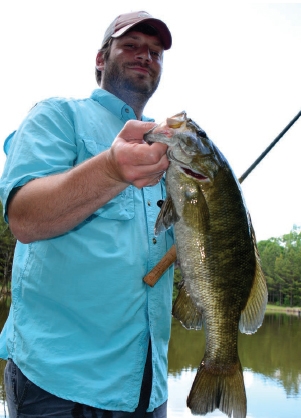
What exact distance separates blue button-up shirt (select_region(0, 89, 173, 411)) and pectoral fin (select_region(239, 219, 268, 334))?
1.76 feet

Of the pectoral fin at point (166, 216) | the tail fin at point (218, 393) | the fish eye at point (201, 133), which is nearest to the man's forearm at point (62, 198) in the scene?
the pectoral fin at point (166, 216)

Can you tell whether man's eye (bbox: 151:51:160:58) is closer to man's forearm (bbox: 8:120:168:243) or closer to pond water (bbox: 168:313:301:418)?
man's forearm (bbox: 8:120:168:243)

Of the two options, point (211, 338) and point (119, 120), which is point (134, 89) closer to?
point (119, 120)

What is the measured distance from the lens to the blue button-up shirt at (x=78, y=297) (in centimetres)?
200

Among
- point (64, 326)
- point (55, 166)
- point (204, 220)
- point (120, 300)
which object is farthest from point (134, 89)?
point (64, 326)

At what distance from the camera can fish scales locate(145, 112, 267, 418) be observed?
6.57 feet

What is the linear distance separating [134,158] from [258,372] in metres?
24.5

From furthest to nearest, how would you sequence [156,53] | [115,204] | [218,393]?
[156,53], [115,204], [218,393]

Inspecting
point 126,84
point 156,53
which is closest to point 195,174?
Result: point 126,84

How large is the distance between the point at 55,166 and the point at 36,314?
82 centimetres

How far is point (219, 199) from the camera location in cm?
205

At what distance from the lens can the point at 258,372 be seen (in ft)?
75.2

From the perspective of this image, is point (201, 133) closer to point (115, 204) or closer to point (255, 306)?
point (115, 204)

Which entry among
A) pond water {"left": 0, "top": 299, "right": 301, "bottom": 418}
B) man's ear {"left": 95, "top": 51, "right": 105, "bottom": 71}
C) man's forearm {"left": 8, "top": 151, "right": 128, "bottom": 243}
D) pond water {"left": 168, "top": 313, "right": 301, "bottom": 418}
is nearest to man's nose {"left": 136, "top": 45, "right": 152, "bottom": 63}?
man's ear {"left": 95, "top": 51, "right": 105, "bottom": 71}
